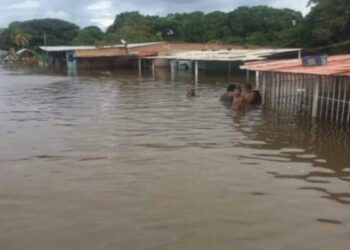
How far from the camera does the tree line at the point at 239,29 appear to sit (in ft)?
133

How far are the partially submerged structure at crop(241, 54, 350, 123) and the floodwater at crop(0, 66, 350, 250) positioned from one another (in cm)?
98

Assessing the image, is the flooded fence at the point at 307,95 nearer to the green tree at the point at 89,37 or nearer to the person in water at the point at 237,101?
the person in water at the point at 237,101

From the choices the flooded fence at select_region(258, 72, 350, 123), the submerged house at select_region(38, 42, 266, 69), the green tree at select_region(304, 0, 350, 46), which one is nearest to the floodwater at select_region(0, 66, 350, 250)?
the flooded fence at select_region(258, 72, 350, 123)

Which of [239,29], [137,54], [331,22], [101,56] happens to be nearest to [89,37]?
[239,29]

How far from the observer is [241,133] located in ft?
50.4

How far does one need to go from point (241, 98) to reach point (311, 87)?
3.11 m

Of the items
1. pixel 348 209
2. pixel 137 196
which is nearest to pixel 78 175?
pixel 137 196

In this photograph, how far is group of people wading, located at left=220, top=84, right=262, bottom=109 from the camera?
2106 centimetres

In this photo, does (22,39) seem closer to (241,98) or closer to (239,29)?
(239,29)

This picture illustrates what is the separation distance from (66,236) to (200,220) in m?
1.98

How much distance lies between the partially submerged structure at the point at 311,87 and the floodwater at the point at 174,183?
98 centimetres

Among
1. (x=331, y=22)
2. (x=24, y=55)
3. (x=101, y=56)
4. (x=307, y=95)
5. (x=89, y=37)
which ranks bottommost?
(x=24, y=55)

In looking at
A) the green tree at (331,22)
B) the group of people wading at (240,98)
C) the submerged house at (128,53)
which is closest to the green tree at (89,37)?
the submerged house at (128,53)

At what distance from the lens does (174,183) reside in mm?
9906
